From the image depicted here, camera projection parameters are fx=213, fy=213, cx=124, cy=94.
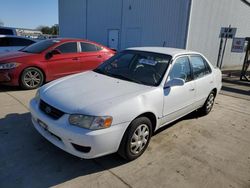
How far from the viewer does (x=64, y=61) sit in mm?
Answer: 6184

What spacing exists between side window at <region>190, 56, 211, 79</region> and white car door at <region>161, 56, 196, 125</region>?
0.21 meters

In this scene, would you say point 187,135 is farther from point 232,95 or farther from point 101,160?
point 232,95

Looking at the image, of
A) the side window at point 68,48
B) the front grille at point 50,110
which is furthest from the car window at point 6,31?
the front grille at point 50,110

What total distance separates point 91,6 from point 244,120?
14.5 m

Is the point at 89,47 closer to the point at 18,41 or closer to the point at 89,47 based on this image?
the point at 89,47

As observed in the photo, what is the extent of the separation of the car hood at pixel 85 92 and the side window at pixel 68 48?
3.03 metres

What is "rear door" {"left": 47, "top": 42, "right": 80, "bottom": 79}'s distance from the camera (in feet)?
19.8

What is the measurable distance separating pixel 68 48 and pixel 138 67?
3.51m

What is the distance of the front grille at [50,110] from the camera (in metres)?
2.60

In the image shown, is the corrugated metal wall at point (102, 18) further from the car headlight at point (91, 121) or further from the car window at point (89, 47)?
the car headlight at point (91, 121)

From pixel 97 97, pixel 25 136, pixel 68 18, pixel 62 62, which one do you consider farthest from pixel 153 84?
pixel 68 18

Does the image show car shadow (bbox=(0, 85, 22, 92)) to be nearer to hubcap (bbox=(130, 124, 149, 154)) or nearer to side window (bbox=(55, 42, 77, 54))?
side window (bbox=(55, 42, 77, 54))

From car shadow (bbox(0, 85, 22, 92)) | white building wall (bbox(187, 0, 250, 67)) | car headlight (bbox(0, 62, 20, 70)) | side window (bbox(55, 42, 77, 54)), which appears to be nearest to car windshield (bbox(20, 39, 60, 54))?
side window (bbox(55, 42, 77, 54))

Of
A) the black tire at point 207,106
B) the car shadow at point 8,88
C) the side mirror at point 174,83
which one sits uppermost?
the side mirror at point 174,83
